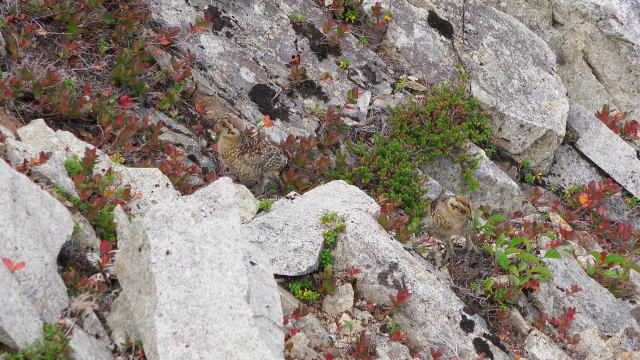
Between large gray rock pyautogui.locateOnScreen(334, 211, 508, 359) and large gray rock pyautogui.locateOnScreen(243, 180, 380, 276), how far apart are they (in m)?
0.41

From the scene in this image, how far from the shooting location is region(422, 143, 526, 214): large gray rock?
1199 cm

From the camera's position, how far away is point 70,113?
8.86 meters

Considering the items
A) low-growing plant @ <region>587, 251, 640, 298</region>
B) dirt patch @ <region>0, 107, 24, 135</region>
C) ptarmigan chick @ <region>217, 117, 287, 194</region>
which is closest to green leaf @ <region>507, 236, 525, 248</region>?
low-growing plant @ <region>587, 251, 640, 298</region>

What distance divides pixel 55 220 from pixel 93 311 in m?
0.92

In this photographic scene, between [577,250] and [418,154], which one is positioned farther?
[418,154]

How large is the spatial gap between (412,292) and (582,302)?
3.20 metres

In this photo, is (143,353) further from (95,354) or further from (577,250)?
(577,250)

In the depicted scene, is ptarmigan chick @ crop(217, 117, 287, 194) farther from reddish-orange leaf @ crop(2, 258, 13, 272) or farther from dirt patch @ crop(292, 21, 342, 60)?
reddish-orange leaf @ crop(2, 258, 13, 272)

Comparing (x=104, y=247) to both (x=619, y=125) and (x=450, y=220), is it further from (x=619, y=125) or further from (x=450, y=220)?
(x=619, y=125)

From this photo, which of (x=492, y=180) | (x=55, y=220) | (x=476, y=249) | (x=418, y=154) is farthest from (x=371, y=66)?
(x=55, y=220)

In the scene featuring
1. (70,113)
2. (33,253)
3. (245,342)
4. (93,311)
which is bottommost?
(70,113)

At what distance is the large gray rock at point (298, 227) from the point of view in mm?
7613

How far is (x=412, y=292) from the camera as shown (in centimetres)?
776

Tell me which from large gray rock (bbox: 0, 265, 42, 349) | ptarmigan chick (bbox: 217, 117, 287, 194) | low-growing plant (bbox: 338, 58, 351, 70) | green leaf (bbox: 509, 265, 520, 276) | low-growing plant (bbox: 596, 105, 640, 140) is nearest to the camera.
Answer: large gray rock (bbox: 0, 265, 42, 349)
